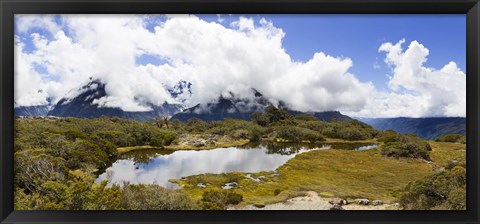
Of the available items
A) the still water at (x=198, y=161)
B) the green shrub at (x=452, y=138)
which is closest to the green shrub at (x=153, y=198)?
the still water at (x=198, y=161)

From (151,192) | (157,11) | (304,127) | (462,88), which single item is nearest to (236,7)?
(157,11)

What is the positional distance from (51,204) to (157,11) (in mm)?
1236

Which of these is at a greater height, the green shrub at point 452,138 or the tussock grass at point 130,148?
the green shrub at point 452,138

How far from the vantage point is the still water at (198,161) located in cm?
189

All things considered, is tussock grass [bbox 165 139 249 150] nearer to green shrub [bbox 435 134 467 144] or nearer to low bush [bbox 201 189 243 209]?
low bush [bbox 201 189 243 209]

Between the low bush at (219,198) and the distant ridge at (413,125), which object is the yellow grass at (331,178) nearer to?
the low bush at (219,198)

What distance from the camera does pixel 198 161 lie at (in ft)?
6.42

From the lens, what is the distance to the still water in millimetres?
1894

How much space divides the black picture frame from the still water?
36cm

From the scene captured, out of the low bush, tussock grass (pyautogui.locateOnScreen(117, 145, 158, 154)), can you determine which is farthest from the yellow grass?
tussock grass (pyautogui.locateOnScreen(117, 145, 158, 154))

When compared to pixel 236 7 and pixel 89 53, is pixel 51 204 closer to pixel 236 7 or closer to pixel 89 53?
pixel 89 53

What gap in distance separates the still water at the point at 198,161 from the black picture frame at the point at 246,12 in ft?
1.18

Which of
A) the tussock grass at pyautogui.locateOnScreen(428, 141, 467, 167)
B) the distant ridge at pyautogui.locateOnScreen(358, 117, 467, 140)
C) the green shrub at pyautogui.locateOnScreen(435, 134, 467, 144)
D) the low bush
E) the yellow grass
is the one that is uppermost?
the distant ridge at pyautogui.locateOnScreen(358, 117, 467, 140)

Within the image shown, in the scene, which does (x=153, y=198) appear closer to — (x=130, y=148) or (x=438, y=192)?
(x=130, y=148)
